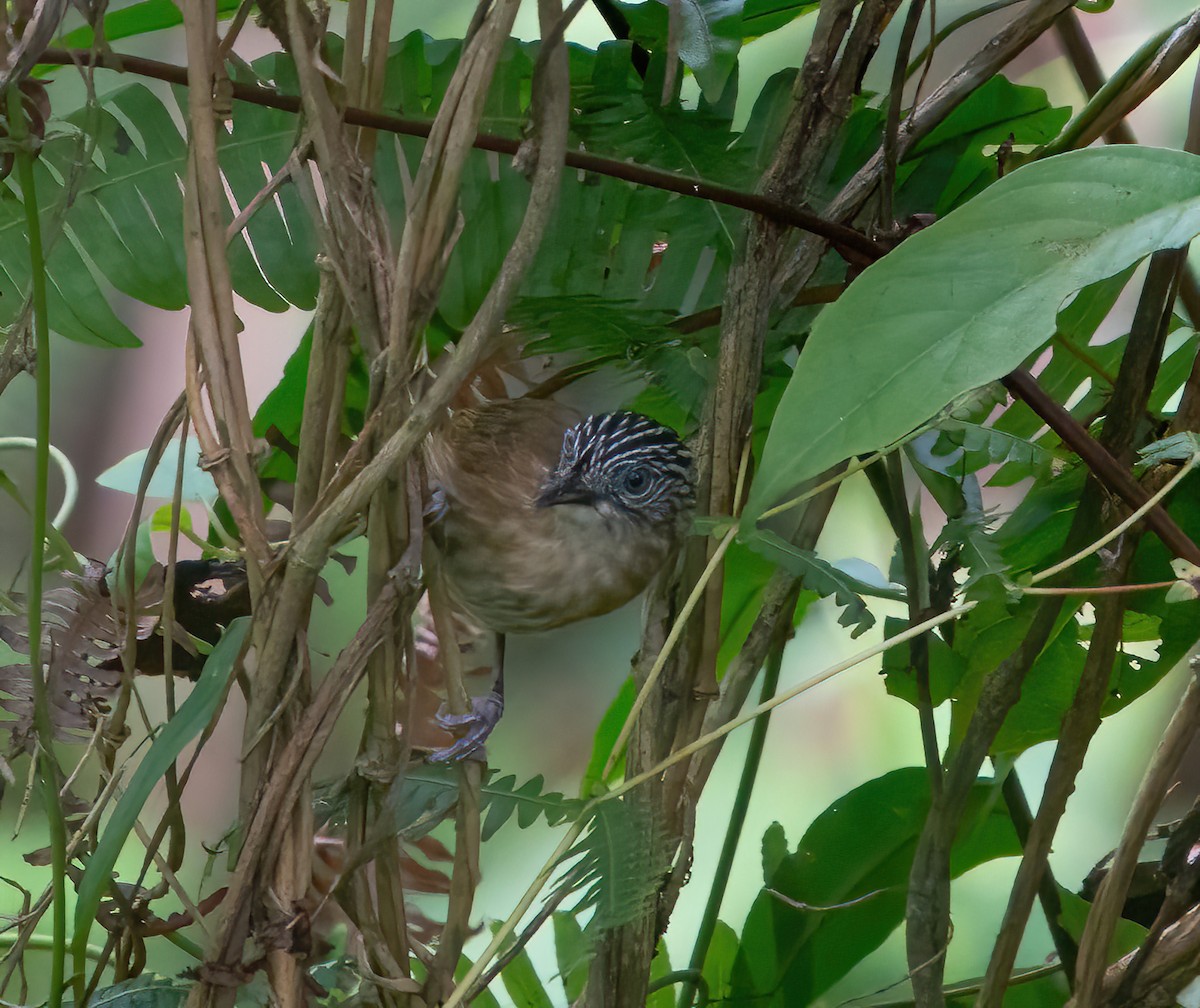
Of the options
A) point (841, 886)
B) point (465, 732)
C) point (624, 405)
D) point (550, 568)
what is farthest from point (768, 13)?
point (841, 886)

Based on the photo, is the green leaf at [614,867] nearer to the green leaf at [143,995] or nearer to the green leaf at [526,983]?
the green leaf at [143,995]

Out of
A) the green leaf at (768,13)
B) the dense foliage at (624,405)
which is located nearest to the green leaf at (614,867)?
the dense foliage at (624,405)

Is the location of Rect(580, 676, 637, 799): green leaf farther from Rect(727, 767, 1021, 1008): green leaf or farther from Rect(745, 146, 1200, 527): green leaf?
Rect(745, 146, 1200, 527): green leaf

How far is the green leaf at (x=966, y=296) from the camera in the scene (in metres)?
0.29

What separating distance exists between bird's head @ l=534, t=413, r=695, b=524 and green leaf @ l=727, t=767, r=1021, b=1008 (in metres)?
0.35

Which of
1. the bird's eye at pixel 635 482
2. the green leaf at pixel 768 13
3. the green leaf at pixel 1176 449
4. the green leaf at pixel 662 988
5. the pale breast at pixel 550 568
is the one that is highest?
the green leaf at pixel 768 13

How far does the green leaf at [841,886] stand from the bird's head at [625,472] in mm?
346

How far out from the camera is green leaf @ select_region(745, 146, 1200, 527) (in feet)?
0.96

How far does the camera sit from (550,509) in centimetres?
74

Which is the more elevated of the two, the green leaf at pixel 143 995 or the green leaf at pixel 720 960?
the green leaf at pixel 143 995

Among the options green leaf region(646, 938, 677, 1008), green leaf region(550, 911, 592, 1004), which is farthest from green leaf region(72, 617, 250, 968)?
green leaf region(646, 938, 677, 1008)

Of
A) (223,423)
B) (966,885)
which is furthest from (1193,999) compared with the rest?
(223,423)

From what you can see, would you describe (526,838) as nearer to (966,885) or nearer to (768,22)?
(966,885)

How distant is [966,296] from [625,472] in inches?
17.0
